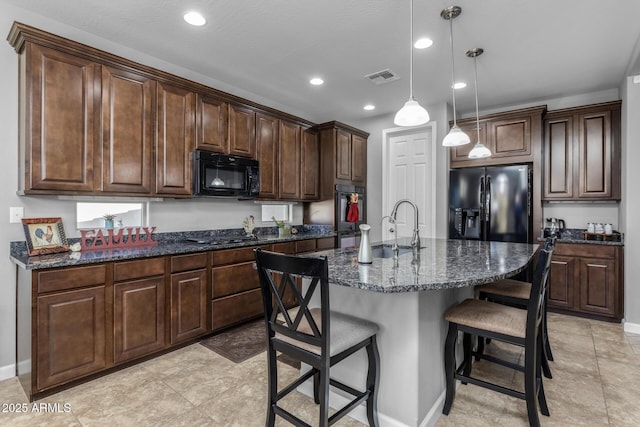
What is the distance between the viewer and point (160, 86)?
9.66 feet

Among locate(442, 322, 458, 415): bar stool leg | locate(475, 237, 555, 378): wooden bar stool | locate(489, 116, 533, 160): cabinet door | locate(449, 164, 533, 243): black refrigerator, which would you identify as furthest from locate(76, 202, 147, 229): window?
locate(489, 116, 533, 160): cabinet door

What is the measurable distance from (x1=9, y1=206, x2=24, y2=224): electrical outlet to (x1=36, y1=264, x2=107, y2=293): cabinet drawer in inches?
27.5

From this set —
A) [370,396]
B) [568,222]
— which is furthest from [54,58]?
[568,222]

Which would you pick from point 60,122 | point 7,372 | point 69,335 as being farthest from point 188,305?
point 60,122

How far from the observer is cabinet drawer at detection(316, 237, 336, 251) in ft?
14.1

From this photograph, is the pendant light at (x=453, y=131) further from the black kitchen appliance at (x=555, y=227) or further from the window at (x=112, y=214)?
the window at (x=112, y=214)

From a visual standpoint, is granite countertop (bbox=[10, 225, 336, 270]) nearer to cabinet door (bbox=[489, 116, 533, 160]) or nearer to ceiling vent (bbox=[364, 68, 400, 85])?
ceiling vent (bbox=[364, 68, 400, 85])

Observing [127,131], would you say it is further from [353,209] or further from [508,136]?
[508,136]

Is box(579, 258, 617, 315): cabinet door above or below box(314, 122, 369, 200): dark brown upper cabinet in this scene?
below

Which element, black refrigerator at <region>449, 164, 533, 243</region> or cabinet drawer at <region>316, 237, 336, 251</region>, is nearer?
black refrigerator at <region>449, 164, 533, 243</region>

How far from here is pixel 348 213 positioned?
190 inches

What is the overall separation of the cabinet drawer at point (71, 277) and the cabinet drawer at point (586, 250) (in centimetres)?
454

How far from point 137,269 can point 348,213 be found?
9.81ft

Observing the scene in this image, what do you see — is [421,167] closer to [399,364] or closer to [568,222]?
[568,222]
